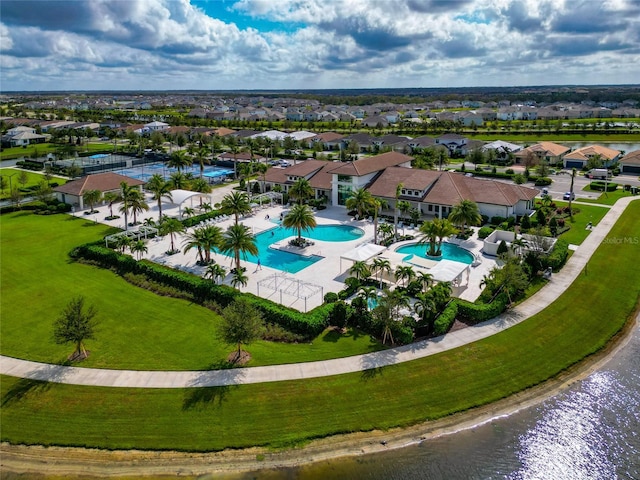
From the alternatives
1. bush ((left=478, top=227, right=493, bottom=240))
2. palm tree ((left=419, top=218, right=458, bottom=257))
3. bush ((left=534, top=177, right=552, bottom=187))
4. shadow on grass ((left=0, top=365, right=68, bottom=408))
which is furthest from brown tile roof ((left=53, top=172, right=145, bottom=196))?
bush ((left=534, top=177, right=552, bottom=187))

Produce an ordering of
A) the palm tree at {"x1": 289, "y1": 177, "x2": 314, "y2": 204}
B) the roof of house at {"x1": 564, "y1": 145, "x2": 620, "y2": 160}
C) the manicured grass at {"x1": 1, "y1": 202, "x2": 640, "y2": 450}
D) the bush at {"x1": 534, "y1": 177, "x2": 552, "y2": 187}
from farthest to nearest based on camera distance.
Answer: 1. the roof of house at {"x1": 564, "y1": 145, "x2": 620, "y2": 160}
2. the bush at {"x1": 534, "y1": 177, "x2": 552, "y2": 187}
3. the palm tree at {"x1": 289, "y1": 177, "x2": 314, "y2": 204}
4. the manicured grass at {"x1": 1, "y1": 202, "x2": 640, "y2": 450}

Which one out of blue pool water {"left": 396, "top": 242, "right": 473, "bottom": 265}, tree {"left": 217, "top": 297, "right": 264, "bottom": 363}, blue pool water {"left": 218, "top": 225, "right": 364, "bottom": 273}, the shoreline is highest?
tree {"left": 217, "top": 297, "right": 264, "bottom": 363}

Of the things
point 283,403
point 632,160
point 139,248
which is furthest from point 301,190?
point 632,160

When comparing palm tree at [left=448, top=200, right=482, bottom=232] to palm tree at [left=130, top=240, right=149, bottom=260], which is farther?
palm tree at [left=448, top=200, right=482, bottom=232]

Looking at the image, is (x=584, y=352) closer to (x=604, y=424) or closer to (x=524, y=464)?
(x=604, y=424)

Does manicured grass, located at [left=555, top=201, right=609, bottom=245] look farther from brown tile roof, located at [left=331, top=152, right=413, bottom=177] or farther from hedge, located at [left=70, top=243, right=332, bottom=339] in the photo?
hedge, located at [left=70, top=243, right=332, bottom=339]

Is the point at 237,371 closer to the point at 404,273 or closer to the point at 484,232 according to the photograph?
the point at 404,273
